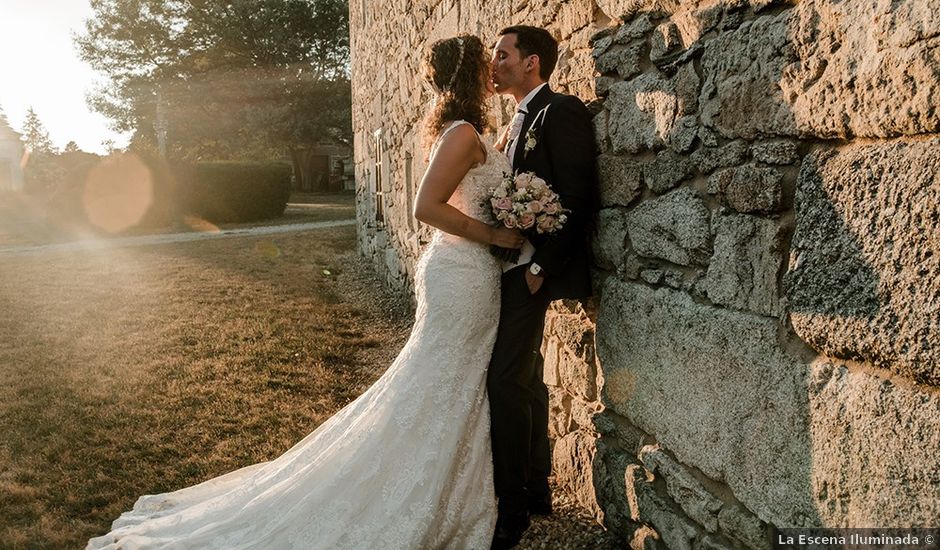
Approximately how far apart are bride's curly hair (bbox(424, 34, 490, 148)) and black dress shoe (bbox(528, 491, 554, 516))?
1656 millimetres

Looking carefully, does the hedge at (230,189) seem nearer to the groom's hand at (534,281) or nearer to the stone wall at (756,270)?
the stone wall at (756,270)

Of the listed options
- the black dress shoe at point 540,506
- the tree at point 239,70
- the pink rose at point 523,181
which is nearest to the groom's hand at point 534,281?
the pink rose at point 523,181

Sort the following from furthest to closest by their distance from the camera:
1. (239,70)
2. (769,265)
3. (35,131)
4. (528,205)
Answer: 1. (35,131)
2. (239,70)
3. (528,205)
4. (769,265)

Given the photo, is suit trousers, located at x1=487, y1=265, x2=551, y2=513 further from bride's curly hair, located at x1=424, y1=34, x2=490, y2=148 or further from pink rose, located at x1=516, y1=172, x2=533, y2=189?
bride's curly hair, located at x1=424, y1=34, x2=490, y2=148

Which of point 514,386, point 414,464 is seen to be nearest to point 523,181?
point 514,386

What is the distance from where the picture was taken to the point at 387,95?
8625 millimetres

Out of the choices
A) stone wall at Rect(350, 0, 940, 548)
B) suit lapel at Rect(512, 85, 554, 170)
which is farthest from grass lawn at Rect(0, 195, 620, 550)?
suit lapel at Rect(512, 85, 554, 170)

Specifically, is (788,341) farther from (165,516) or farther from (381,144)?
(381,144)

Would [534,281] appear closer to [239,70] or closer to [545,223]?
[545,223]

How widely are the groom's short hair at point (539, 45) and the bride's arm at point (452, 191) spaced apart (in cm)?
44

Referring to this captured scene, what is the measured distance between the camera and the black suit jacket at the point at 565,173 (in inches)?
107

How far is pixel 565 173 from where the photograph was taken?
2.74m

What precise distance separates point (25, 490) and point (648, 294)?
3.22 meters

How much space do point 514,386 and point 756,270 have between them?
4.01ft
